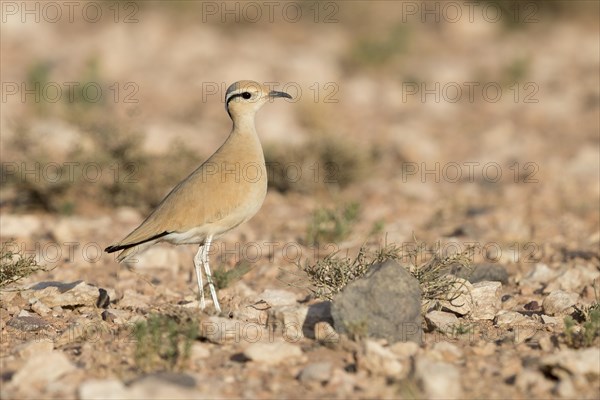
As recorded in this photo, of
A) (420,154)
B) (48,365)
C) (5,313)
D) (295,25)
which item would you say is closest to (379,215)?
(420,154)

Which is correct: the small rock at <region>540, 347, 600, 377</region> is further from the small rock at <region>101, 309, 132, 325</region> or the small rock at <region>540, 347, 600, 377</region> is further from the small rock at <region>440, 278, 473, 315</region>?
the small rock at <region>101, 309, 132, 325</region>

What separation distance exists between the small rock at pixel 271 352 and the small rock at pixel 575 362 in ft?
3.67

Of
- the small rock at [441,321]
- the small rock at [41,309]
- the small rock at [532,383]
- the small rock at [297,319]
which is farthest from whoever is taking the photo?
the small rock at [41,309]

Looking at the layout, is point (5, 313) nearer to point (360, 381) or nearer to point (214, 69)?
point (360, 381)

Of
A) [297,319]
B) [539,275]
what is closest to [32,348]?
[297,319]

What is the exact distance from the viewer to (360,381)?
389 cm

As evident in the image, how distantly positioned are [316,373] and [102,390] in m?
0.92

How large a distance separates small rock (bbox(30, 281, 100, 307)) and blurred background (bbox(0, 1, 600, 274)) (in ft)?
6.93

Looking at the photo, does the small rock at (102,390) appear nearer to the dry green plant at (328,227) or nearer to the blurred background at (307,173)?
the blurred background at (307,173)

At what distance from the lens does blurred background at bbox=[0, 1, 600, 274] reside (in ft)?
27.2

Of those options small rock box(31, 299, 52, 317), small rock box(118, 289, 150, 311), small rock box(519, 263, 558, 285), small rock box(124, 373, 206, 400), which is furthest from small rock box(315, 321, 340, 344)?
small rock box(519, 263, 558, 285)

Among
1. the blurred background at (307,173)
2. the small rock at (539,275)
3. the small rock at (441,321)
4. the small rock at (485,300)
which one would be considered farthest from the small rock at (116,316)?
the small rock at (539,275)

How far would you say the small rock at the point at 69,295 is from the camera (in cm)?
525

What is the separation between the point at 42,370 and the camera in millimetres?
3865
